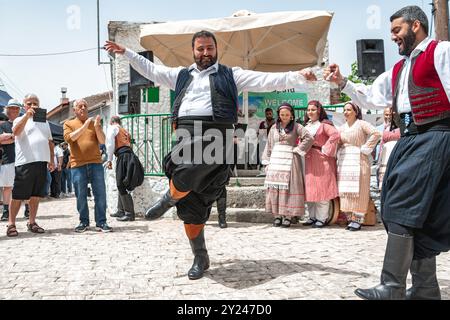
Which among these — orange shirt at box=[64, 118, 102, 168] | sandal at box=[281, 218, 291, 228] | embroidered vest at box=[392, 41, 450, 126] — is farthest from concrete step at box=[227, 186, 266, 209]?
embroidered vest at box=[392, 41, 450, 126]

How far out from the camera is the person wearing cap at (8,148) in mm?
6598

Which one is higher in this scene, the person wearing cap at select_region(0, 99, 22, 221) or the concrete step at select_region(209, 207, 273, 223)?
the person wearing cap at select_region(0, 99, 22, 221)

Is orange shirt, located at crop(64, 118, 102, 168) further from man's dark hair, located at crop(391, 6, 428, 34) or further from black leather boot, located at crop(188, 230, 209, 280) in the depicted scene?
man's dark hair, located at crop(391, 6, 428, 34)

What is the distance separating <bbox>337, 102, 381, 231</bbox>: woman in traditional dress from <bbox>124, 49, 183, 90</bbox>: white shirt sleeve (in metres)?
3.57

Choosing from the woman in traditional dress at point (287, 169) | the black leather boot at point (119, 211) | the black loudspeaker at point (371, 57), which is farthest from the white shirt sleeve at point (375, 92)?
the black loudspeaker at point (371, 57)

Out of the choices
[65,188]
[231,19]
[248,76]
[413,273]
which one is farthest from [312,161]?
[65,188]

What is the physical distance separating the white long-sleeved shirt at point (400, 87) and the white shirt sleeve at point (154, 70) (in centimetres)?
155

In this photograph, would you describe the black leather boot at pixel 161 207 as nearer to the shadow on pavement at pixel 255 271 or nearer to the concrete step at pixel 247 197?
the shadow on pavement at pixel 255 271

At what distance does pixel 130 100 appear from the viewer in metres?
10.5

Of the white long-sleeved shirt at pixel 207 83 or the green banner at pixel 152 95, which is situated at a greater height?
the green banner at pixel 152 95

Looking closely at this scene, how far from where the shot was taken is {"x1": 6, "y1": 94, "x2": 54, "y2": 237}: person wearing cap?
622 cm

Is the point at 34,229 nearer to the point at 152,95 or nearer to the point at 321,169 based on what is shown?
the point at 321,169

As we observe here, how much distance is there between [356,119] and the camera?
6.94m

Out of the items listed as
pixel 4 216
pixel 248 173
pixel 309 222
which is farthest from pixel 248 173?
pixel 4 216
